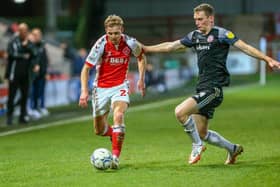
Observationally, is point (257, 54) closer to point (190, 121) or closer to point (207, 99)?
point (207, 99)

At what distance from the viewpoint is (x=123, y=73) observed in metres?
11.8

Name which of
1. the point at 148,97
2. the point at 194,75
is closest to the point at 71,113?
the point at 148,97

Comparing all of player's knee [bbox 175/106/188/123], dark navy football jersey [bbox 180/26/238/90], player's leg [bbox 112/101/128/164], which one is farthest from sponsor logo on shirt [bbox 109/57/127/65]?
player's knee [bbox 175/106/188/123]

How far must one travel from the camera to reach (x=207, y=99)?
449 inches

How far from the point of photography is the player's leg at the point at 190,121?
11320mm

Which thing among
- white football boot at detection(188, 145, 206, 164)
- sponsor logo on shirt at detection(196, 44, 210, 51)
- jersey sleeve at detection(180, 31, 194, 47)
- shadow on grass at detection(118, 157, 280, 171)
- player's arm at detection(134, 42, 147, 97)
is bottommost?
shadow on grass at detection(118, 157, 280, 171)

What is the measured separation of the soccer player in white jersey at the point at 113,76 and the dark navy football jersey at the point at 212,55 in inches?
34.2

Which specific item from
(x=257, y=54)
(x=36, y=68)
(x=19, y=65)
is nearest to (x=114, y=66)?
(x=257, y=54)

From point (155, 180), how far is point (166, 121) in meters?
9.72

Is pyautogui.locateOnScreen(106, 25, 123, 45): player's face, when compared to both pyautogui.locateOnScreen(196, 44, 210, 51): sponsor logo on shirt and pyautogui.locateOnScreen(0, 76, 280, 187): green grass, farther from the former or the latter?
pyautogui.locateOnScreen(0, 76, 280, 187): green grass

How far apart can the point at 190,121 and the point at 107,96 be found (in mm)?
1248

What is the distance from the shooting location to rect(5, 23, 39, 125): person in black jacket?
65.5 feet

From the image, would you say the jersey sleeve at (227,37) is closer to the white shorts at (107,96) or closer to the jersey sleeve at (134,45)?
the jersey sleeve at (134,45)

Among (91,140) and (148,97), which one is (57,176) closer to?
(91,140)
